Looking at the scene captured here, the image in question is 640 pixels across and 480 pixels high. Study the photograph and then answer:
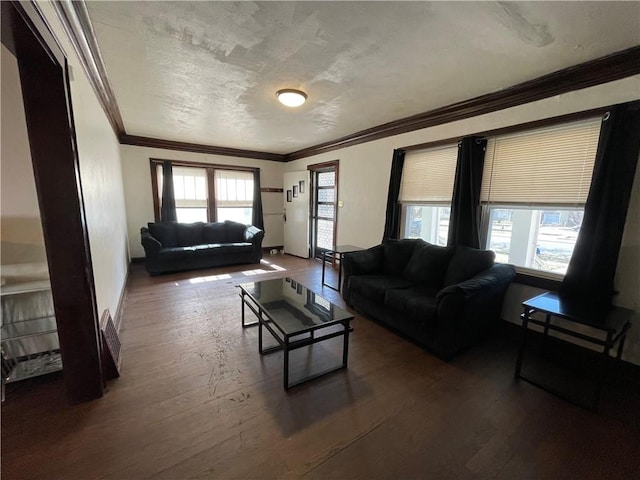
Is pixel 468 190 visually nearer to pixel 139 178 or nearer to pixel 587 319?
pixel 587 319

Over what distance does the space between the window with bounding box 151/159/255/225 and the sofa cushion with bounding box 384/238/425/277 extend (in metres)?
3.96

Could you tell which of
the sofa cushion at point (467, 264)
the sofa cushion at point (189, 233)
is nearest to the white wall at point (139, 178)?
the sofa cushion at point (189, 233)

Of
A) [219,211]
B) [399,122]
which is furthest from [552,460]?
[219,211]

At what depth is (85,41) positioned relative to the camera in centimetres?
190

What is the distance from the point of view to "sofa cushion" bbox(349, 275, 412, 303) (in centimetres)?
278

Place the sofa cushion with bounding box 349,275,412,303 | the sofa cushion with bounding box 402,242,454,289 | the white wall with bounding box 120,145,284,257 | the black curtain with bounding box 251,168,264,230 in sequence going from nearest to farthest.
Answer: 1. the sofa cushion with bounding box 349,275,412,303
2. the sofa cushion with bounding box 402,242,454,289
3. the white wall with bounding box 120,145,284,257
4. the black curtain with bounding box 251,168,264,230

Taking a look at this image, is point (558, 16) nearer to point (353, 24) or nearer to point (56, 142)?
point (353, 24)

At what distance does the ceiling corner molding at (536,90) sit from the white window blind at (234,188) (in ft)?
11.2

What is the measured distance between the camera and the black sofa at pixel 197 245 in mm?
4477

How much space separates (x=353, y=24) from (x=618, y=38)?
1.79 metres

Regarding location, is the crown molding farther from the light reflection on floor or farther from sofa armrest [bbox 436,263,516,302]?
the light reflection on floor

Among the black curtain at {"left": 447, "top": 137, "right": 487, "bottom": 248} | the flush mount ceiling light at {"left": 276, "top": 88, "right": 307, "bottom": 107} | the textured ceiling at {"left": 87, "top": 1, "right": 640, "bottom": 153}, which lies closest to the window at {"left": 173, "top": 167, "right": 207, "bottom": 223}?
the textured ceiling at {"left": 87, "top": 1, "right": 640, "bottom": 153}

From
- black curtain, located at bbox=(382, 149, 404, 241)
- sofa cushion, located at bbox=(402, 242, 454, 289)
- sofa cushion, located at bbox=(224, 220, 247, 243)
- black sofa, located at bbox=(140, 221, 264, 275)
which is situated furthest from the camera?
sofa cushion, located at bbox=(224, 220, 247, 243)

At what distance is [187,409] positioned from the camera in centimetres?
170
